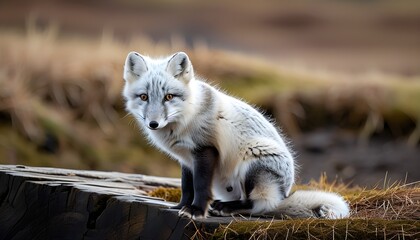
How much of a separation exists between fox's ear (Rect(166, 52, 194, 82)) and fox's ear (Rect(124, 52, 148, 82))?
16cm

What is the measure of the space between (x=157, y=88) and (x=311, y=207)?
121cm

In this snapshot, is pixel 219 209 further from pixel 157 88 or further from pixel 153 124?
pixel 157 88

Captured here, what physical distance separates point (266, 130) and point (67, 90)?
539cm

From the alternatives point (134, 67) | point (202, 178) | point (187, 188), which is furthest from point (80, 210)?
point (134, 67)

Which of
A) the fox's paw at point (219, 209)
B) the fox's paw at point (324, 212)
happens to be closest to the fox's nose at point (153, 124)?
the fox's paw at point (219, 209)

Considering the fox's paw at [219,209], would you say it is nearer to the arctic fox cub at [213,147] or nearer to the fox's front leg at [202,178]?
the arctic fox cub at [213,147]

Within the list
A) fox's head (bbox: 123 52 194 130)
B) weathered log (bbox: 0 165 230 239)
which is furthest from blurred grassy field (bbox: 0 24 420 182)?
fox's head (bbox: 123 52 194 130)

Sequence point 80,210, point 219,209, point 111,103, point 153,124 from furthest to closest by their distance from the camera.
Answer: point 111,103 < point 80,210 < point 219,209 < point 153,124

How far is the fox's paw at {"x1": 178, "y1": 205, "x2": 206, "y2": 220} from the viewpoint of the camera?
12.5 feet

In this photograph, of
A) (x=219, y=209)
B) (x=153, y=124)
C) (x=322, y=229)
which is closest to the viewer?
(x=322, y=229)

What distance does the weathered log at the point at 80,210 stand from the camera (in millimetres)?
3861

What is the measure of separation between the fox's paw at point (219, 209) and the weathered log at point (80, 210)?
0.63ft

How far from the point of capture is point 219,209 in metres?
4.08

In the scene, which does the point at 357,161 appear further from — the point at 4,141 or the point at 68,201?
the point at 68,201
